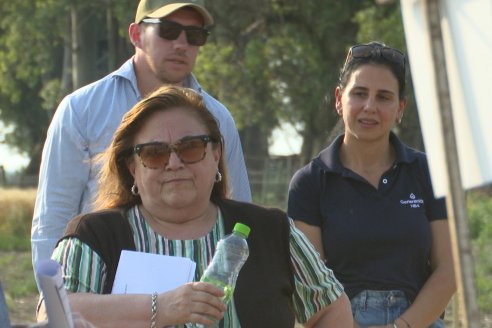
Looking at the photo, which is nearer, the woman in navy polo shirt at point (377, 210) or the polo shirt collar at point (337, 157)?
the woman in navy polo shirt at point (377, 210)

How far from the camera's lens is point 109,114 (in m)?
4.95

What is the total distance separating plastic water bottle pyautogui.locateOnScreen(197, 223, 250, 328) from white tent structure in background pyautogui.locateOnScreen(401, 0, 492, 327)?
0.87m

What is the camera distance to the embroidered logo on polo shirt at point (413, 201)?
15.4 ft

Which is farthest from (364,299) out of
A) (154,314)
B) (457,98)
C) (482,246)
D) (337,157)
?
(482,246)

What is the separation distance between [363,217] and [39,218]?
1.26 metres

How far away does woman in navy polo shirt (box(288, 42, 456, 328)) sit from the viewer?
181 inches

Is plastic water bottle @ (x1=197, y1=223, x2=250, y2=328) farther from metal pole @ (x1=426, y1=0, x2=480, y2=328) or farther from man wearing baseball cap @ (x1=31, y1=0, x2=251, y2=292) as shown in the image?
man wearing baseball cap @ (x1=31, y1=0, x2=251, y2=292)

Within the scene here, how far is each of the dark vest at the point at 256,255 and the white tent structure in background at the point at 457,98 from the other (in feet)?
3.32

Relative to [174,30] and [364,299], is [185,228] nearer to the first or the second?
[364,299]

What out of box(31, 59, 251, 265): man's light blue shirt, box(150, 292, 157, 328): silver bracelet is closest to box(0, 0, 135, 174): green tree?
box(31, 59, 251, 265): man's light blue shirt

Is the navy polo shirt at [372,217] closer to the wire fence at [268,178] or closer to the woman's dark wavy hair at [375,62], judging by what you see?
the woman's dark wavy hair at [375,62]

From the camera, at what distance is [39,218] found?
4898 millimetres

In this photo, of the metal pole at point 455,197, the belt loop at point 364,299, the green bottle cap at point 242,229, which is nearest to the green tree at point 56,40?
the belt loop at point 364,299

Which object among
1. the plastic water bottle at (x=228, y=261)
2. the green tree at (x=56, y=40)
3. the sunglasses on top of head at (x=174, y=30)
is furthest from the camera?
the green tree at (x=56, y=40)
